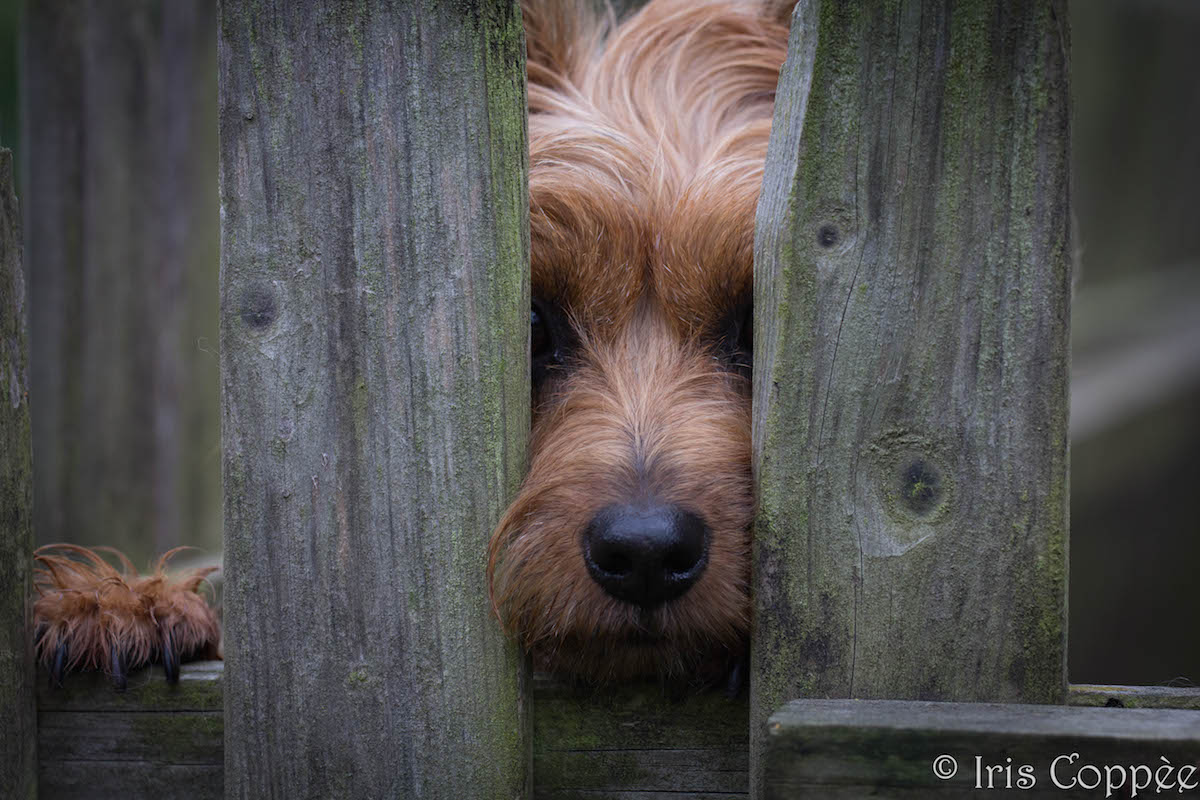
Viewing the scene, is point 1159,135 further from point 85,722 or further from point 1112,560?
point 85,722

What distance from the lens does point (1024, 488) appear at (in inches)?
62.7

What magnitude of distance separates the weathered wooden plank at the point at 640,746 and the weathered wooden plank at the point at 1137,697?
546mm

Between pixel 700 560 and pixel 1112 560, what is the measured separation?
4.35 metres

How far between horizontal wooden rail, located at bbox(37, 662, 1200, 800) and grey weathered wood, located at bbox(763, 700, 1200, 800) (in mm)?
394

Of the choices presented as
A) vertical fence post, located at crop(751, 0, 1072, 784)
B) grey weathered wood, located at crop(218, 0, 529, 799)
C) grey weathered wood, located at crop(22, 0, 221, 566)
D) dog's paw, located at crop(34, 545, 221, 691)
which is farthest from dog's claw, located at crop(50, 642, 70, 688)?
grey weathered wood, located at crop(22, 0, 221, 566)

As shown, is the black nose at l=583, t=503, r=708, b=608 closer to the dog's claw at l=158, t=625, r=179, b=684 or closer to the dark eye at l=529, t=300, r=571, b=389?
the dark eye at l=529, t=300, r=571, b=389

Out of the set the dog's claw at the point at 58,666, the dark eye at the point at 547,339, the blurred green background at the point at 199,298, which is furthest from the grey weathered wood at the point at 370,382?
the blurred green background at the point at 199,298

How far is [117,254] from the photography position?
14.2ft

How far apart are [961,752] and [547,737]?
789 mm

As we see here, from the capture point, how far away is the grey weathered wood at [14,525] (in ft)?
6.13

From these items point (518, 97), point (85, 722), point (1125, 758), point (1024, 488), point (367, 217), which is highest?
point (518, 97)

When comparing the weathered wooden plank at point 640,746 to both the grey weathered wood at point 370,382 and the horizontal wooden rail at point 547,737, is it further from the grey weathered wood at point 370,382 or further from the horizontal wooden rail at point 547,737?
the grey weathered wood at point 370,382

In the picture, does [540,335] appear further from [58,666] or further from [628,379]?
[58,666]

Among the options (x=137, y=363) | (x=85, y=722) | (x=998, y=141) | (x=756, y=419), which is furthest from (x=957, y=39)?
(x=137, y=363)
